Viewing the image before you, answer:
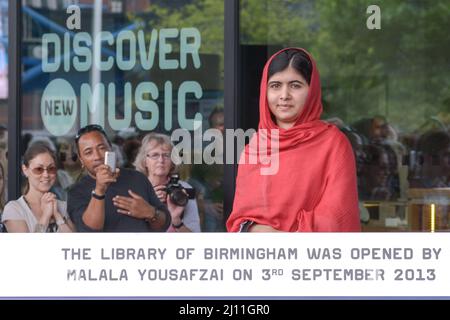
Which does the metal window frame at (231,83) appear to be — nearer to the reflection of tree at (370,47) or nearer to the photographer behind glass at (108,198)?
the photographer behind glass at (108,198)

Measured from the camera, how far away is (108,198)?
4484 millimetres

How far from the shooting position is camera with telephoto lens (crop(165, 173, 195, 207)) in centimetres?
462

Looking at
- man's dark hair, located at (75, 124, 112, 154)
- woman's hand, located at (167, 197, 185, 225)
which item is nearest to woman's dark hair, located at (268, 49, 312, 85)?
woman's hand, located at (167, 197, 185, 225)

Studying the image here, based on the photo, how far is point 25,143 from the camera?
4723 millimetres

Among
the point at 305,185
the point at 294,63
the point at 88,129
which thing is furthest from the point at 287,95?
the point at 88,129

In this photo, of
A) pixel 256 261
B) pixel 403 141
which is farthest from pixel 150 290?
pixel 403 141

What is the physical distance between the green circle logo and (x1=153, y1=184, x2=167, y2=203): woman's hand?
1.74ft

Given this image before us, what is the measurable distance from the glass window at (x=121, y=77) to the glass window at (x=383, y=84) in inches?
10.0

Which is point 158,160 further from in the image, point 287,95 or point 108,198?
point 287,95

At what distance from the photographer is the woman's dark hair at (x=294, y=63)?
170 inches

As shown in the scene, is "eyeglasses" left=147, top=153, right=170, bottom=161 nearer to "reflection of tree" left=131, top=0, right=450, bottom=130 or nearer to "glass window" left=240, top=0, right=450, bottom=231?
"glass window" left=240, top=0, right=450, bottom=231

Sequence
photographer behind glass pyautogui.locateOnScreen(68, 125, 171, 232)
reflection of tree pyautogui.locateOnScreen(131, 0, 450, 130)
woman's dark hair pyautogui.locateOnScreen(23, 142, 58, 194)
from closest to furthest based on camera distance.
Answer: photographer behind glass pyautogui.locateOnScreen(68, 125, 171, 232) → woman's dark hair pyautogui.locateOnScreen(23, 142, 58, 194) → reflection of tree pyautogui.locateOnScreen(131, 0, 450, 130)

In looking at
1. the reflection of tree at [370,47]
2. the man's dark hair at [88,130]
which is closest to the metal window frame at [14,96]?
the man's dark hair at [88,130]

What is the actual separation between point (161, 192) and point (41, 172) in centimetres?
58
